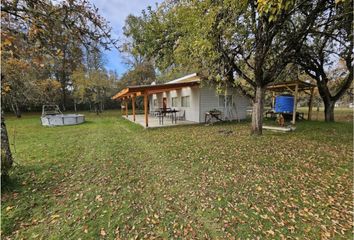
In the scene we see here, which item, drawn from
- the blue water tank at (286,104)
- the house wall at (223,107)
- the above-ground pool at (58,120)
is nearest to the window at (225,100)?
the house wall at (223,107)

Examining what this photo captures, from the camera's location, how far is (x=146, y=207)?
3.50m

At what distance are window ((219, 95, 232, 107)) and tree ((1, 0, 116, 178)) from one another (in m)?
13.2

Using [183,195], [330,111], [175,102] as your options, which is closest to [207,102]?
[175,102]

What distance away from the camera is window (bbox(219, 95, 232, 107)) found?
15.7 metres

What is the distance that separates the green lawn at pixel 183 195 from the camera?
9.59 feet

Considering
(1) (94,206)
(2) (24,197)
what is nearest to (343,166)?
(1) (94,206)

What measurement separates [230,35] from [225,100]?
892cm

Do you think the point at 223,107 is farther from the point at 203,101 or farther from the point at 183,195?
the point at 183,195

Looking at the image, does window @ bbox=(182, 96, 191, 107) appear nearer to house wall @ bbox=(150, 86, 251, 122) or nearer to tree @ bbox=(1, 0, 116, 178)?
house wall @ bbox=(150, 86, 251, 122)

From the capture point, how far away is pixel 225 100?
15742 mm

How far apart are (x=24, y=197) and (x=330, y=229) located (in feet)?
16.8

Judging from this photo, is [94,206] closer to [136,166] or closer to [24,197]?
[24,197]

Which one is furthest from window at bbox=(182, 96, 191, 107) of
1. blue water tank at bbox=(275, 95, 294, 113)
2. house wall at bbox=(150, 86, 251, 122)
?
blue water tank at bbox=(275, 95, 294, 113)

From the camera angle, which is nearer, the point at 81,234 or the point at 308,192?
the point at 81,234
